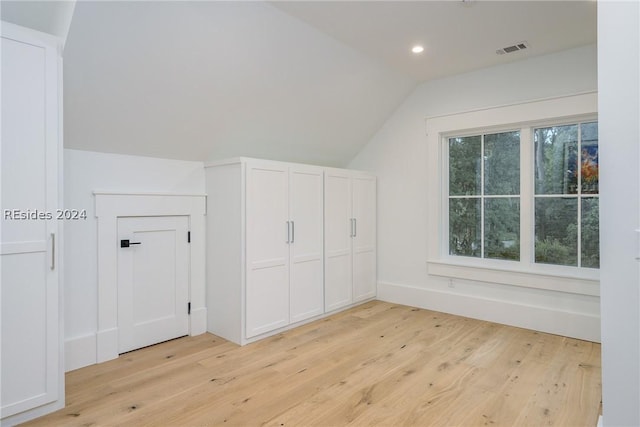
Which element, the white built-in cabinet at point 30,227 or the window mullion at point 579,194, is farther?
the window mullion at point 579,194

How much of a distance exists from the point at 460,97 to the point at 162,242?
3452 millimetres

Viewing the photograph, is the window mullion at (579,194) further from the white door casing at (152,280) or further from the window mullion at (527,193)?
the white door casing at (152,280)

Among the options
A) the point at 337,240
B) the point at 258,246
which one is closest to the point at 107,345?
the point at 258,246

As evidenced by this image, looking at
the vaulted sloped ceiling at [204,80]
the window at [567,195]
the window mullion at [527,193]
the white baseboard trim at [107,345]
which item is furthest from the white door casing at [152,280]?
the window at [567,195]

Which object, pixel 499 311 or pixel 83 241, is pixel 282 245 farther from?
pixel 499 311

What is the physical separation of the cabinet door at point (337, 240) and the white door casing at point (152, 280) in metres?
1.47

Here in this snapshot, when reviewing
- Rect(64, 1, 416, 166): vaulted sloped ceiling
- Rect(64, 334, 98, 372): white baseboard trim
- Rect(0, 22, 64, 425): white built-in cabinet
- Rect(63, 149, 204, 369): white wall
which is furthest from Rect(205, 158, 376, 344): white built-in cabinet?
Rect(0, 22, 64, 425): white built-in cabinet

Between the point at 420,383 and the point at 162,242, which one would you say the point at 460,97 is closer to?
the point at 420,383

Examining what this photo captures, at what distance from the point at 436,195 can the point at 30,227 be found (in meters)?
3.70

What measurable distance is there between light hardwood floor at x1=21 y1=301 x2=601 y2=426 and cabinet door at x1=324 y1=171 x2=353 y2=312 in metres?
0.66

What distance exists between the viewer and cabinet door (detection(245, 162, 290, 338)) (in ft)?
10.7

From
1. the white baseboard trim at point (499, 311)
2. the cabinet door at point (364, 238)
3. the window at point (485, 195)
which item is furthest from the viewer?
the cabinet door at point (364, 238)

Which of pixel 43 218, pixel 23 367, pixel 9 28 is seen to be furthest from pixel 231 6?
pixel 23 367

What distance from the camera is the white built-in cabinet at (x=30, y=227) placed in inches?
78.6
